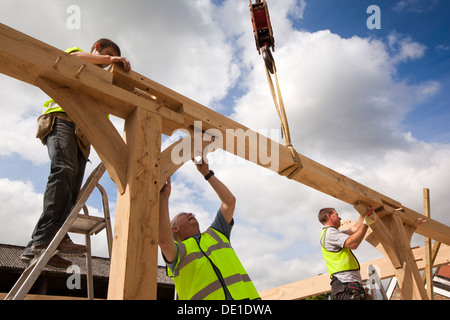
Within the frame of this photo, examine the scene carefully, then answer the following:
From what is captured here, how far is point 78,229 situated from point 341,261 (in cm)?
262

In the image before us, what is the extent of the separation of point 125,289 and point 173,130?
119 centimetres

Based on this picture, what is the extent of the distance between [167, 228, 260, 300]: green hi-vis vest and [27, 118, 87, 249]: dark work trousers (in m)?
0.77

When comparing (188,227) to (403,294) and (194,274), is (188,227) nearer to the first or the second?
(194,274)

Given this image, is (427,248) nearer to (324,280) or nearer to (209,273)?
(324,280)

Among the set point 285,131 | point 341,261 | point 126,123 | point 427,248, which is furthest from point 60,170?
point 427,248

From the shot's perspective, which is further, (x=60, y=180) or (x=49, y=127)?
(x=49, y=127)

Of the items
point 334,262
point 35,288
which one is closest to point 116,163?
point 334,262

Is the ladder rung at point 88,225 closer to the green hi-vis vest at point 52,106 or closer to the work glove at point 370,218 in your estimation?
the green hi-vis vest at point 52,106

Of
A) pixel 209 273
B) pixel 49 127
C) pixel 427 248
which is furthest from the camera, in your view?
pixel 427 248

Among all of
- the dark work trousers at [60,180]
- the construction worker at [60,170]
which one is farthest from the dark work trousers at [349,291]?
the dark work trousers at [60,180]

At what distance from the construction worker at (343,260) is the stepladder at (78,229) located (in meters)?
2.37

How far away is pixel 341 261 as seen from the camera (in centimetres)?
383

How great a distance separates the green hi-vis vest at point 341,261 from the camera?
3.82m

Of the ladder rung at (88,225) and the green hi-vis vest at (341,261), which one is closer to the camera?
the ladder rung at (88,225)
